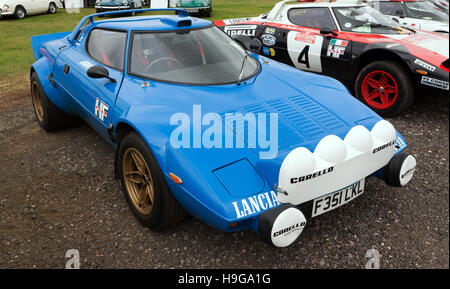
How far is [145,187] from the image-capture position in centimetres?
271

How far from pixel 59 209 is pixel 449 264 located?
113 inches

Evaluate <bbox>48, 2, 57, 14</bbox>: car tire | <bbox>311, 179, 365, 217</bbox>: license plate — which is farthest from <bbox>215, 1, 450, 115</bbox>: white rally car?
<bbox>48, 2, 57, 14</bbox>: car tire

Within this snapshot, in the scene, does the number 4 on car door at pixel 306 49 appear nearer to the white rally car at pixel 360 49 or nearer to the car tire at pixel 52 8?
the white rally car at pixel 360 49

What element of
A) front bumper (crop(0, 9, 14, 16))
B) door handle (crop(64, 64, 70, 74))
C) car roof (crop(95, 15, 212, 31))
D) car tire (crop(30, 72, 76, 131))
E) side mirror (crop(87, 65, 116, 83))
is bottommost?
car tire (crop(30, 72, 76, 131))

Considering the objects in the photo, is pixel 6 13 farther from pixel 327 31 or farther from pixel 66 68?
→ pixel 327 31

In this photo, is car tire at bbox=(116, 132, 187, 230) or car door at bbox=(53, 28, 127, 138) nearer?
car tire at bbox=(116, 132, 187, 230)

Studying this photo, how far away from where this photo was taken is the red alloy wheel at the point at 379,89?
445cm

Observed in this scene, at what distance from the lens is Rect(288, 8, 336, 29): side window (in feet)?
16.9

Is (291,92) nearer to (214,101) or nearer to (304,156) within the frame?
(214,101)

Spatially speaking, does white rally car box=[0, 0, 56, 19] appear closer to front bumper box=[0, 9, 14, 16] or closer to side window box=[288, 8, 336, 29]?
front bumper box=[0, 9, 14, 16]

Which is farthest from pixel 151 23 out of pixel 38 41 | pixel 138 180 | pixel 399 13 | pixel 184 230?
pixel 399 13

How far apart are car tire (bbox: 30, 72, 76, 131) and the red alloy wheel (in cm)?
372

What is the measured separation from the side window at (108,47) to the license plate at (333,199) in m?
1.94

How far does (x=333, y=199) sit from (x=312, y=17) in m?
3.77
